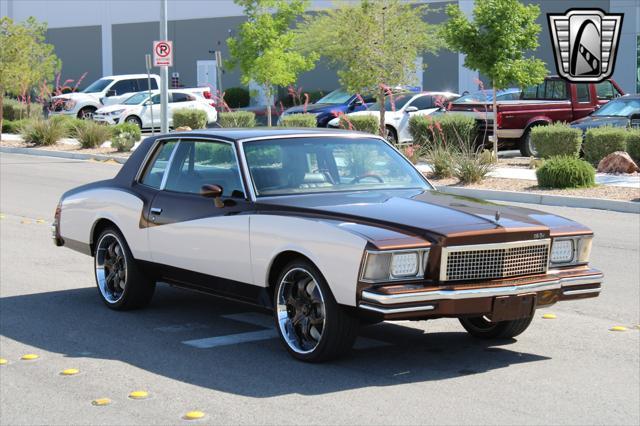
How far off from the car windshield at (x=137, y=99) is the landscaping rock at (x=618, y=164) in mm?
19218

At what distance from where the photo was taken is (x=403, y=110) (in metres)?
29.4

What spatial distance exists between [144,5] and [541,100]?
34.4 m

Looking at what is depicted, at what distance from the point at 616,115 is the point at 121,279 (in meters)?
18.2

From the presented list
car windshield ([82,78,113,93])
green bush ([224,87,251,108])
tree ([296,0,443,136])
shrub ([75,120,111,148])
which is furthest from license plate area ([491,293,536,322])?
green bush ([224,87,251,108])

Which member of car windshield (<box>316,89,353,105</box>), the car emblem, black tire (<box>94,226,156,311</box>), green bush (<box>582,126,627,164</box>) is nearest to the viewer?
the car emblem

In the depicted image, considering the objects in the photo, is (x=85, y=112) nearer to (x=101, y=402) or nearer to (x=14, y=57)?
(x=14, y=57)

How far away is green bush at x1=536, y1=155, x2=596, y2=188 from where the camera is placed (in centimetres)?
1964

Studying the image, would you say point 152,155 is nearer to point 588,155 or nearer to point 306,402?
point 306,402

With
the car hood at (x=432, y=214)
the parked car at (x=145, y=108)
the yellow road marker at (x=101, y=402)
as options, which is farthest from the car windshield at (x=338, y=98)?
the yellow road marker at (x=101, y=402)

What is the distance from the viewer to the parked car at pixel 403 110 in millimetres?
28719

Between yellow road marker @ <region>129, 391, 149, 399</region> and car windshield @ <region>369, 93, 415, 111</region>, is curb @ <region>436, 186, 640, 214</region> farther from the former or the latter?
yellow road marker @ <region>129, 391, 149, 399</region>

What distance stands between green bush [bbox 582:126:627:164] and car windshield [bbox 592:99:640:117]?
1.90 m

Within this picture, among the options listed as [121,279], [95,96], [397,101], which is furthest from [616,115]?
[95,96]

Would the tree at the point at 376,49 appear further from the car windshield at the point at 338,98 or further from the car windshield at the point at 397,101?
the car windshield at the point at 338,98
